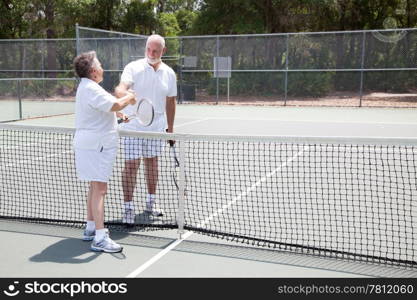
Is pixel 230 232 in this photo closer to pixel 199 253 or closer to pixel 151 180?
pixel 199 253

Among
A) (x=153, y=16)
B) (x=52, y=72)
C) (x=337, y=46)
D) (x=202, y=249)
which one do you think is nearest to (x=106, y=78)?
(x=52, y=72)

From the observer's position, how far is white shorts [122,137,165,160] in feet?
17.0

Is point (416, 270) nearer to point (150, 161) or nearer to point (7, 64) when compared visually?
point (150, 161)

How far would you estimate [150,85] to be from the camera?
5172 millimetres

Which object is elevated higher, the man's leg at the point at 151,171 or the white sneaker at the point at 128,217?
the man's leg at the point at 151,171

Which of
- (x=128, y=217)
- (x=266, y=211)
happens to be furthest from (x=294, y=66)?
(x=128, y=217)

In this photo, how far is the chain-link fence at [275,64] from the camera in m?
21.0

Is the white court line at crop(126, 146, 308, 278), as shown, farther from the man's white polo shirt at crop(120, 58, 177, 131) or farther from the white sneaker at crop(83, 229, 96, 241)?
the man's white polo shirt at crop(120, 58, 177, 131)

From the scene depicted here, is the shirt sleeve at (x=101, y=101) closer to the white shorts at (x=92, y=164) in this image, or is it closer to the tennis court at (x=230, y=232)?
the white shorts at (x=92, y=164)

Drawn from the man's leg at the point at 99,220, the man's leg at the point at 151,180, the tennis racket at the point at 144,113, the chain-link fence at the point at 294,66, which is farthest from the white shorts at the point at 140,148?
the chain-link fence at the point at 294,66

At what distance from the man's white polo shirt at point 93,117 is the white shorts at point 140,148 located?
32.0 inches

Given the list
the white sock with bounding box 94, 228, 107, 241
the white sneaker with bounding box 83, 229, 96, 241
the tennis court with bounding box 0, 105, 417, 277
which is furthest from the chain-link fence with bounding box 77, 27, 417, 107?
the white sock with bounding box 94, 228, 107, 241

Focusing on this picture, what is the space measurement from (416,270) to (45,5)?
30.9m

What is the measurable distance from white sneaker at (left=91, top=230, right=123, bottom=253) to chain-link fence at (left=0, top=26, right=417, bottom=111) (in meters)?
16.0
